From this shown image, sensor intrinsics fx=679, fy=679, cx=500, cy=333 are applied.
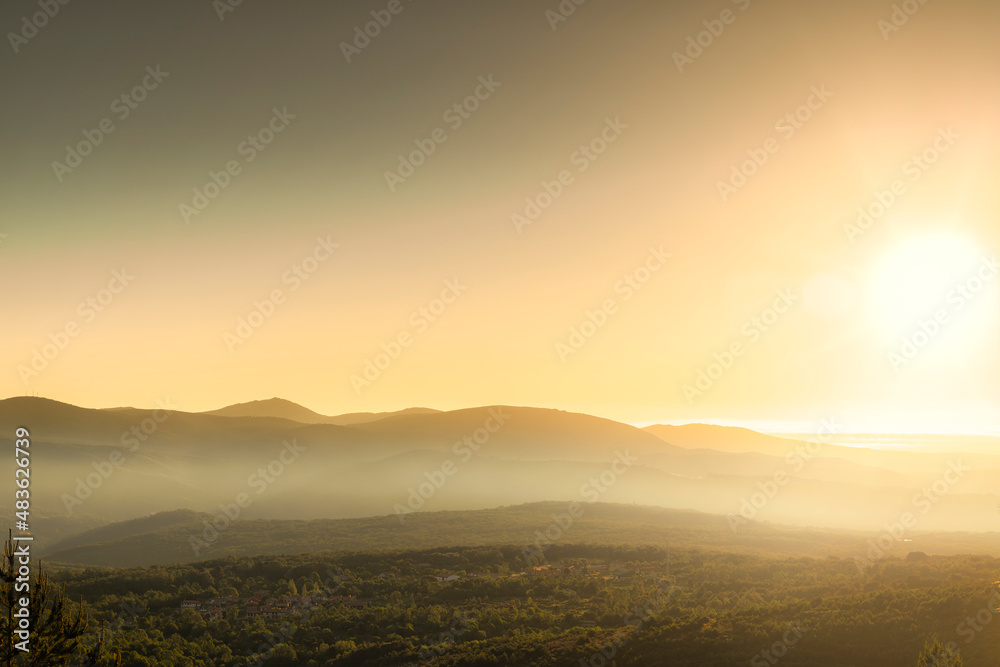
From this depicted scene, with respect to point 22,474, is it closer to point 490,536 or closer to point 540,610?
point 540,610

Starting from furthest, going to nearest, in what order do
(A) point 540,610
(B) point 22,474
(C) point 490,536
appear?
(C) point 490,536 < (A) point 540,610 < (B) point 22,474

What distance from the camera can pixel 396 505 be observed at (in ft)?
500

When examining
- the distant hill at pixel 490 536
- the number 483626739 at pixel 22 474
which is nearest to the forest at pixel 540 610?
the number 483626739 at pixel 22 474

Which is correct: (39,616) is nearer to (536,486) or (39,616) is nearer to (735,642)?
(735,642)

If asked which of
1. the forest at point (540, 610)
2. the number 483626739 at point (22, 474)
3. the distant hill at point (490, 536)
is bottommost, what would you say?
the distant hill at point (490, 536)

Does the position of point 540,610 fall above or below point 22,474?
below

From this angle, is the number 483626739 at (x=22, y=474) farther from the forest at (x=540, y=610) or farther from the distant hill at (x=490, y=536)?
the distant hill at (x=490, y=536)

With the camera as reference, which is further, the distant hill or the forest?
the distant hill

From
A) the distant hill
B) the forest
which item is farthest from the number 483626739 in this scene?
the distant hill

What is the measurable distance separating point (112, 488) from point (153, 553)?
9686 centimetres

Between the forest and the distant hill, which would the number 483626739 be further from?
the distant hill

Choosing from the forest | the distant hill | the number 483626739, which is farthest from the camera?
the distant hill

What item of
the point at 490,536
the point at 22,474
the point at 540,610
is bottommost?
the point at 490,536

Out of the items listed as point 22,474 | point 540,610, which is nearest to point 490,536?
point 540,610
